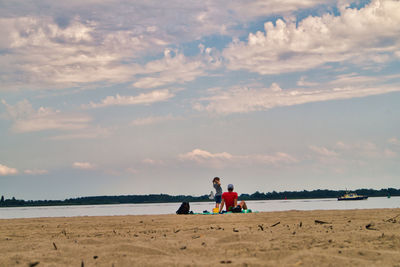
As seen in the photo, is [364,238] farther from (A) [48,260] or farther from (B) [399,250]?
(A) [48,260]

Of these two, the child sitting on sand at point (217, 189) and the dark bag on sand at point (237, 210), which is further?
the child sitting on sand at point (217, 189)

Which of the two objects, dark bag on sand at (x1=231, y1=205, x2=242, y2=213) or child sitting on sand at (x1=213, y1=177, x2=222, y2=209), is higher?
child sitting on sand at (x1=213, y1=177, x2=222, y2=209)

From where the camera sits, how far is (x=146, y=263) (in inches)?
214

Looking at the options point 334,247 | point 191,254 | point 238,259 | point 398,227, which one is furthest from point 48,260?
point 398,227

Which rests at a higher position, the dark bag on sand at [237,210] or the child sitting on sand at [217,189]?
the child sitting on sand at [217,189]

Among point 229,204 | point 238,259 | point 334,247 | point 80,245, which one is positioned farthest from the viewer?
point 229,204

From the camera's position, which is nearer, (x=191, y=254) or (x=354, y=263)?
(x=354, y=263)

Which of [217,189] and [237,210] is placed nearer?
[237,210]

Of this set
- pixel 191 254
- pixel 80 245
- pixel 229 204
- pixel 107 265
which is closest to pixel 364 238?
pixel 191 254

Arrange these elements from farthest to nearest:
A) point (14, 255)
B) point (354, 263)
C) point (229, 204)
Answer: point (229, 204) < point (14, 255) < point (354, 263)

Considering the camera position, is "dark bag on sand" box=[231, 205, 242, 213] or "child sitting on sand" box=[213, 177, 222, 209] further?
"child sitting on sand" box=[213, 177, 222, 209]

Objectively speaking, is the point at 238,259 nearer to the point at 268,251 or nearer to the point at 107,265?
the point at 268,251

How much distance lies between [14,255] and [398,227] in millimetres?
6666

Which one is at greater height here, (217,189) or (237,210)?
(217,189)
